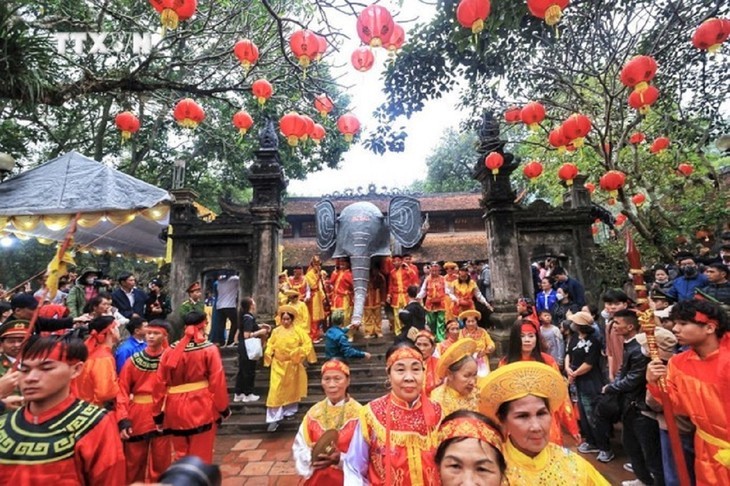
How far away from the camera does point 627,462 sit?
4.18 meters

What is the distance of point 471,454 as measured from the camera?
1495mm

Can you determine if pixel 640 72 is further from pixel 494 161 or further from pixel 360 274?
pixel 360 274

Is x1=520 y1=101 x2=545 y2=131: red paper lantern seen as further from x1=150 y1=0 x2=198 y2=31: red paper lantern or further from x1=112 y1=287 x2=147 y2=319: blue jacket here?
x1=112 y1=287 x2=147 y2=319: blue jacket

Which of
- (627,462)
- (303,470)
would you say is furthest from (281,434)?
Result: (627,462)

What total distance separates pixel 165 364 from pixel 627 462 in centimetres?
485

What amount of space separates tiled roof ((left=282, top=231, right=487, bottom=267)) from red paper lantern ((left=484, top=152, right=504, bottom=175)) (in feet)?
31.1

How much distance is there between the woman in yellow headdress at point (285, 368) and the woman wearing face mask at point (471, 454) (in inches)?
166

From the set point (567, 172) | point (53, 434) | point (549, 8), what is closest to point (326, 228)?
point (567, 172)

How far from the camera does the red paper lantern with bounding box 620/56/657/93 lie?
5.07 meters

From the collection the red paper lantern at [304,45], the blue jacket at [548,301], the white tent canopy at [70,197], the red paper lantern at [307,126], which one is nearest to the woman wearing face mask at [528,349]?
the red paper lantern at [304,45]

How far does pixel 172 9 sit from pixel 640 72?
5.58 meters

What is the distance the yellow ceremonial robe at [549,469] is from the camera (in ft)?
5.52

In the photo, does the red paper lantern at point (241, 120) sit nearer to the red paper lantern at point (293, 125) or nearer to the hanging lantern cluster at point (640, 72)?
the red paper lantern at point (293, 125)

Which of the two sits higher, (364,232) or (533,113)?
(533,113)
